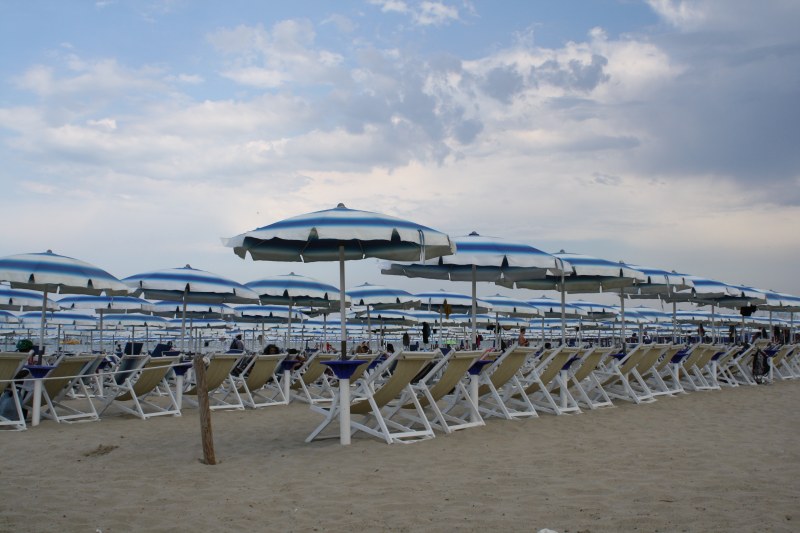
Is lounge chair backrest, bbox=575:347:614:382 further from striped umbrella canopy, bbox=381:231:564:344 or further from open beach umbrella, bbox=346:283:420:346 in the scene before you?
open beach umbrella, bbox=346:283:420:346

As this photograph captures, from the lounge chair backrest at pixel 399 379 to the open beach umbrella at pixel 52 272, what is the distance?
170 inches

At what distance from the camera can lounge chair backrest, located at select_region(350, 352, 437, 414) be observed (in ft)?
20.6

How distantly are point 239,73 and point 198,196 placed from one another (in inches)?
189

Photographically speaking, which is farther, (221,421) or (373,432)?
(221,421)

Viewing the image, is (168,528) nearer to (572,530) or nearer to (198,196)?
(572,530)

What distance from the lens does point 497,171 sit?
53.1 ft

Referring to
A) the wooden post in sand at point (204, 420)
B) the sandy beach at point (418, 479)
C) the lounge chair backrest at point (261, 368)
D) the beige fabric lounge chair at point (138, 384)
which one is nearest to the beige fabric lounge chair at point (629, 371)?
the sandy beach at point (418, 479)

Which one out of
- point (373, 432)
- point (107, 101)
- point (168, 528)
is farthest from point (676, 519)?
point (107, 101)

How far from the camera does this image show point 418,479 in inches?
191

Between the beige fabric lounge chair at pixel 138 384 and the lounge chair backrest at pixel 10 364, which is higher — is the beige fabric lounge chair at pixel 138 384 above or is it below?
below

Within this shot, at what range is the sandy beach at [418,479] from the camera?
3.76 m

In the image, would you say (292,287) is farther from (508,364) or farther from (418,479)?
(418,479)

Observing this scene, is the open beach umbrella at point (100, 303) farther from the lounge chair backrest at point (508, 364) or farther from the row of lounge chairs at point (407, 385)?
the lounge chair backrest at point (508, 364)

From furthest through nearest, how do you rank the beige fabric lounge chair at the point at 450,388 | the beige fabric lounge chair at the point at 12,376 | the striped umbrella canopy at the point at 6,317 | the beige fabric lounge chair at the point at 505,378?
the striped umbrella canopy at the point at 6,317
the beige fabric lounge chair at the point at 505,378
the beige fabric lounge chair at the point at 12,376
the beige fabric lounge chair at the point at 450,388
